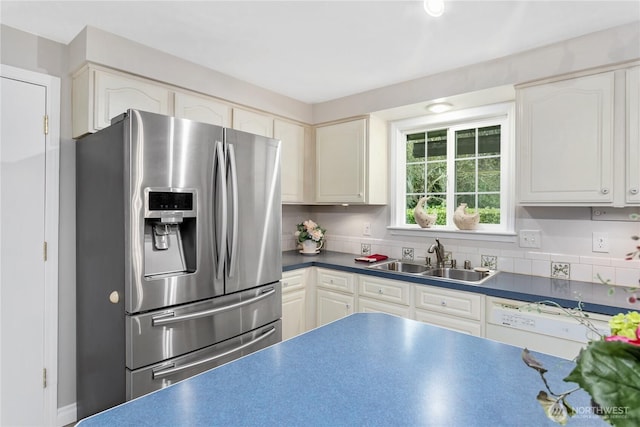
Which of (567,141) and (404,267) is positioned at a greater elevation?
(567,141)

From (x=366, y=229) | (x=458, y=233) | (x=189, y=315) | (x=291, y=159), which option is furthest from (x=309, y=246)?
(x=189, y=315)

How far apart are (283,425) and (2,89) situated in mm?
2407

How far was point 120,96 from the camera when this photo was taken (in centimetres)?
208

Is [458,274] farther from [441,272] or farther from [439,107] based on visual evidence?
[439,107]

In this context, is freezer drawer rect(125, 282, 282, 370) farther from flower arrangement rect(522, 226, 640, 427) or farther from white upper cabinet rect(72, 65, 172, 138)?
flower arrangement rect(522, 226, 640, 427)

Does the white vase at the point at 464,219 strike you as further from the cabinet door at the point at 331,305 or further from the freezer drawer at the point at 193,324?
the freezer drawer at the point at 193,324

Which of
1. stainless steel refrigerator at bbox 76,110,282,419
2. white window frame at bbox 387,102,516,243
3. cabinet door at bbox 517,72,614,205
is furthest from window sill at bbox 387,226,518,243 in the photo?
stainless steel refrigerator at bbox 76,110,282,419

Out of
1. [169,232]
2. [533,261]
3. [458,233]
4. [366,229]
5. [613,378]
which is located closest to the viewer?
[613,378]

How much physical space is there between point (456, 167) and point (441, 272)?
929mm

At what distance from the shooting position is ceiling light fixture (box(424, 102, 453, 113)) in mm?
2687

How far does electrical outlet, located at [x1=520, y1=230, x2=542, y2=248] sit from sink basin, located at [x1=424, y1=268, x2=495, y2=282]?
33 cm

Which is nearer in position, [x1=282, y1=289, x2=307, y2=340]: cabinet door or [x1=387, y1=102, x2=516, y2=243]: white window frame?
[x1=387, y1=102, x2=516, y2=243]: white window frame

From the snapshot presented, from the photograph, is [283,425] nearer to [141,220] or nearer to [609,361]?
[609,361]

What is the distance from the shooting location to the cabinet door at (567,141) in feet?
6.27
